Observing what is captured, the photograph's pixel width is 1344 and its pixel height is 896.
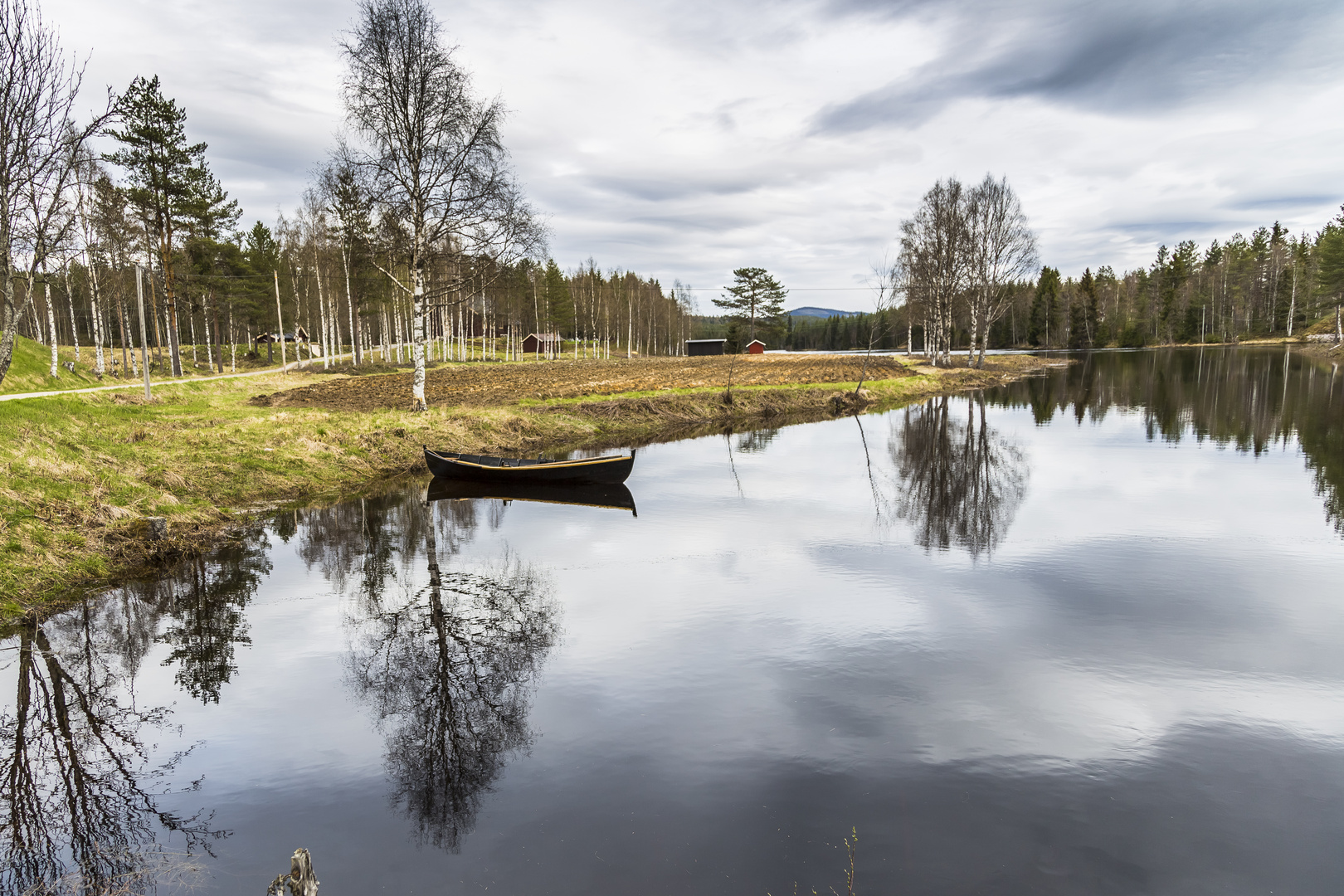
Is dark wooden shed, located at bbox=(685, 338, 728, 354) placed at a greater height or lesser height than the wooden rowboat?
greater

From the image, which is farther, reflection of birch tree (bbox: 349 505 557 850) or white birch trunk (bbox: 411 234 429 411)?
white birch trunk (bbox: 411 234 429 411)

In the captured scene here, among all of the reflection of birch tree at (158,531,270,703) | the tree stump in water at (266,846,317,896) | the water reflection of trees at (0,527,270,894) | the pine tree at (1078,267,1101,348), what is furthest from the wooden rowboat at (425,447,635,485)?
the pine tree at (1078,267,1101,348)

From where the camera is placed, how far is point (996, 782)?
22.8 feet

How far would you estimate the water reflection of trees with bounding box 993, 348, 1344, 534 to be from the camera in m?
25.1

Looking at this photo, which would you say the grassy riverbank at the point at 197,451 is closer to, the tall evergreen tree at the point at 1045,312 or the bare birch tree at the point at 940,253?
the bare birch tree at the point at 940,253

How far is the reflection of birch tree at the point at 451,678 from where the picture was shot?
23.0 ft

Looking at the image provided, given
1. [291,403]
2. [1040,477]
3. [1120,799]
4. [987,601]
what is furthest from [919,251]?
[1120,799]

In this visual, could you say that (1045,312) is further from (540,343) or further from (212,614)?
(212,614)

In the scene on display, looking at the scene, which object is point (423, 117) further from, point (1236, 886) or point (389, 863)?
point (1236, 886)

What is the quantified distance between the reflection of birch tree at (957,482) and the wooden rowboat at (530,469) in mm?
7769

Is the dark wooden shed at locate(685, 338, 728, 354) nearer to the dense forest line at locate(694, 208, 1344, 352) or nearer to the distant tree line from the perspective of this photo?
the dense forest line at locate(694, 208, 1344, 352)

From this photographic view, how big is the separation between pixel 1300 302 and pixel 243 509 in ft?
399

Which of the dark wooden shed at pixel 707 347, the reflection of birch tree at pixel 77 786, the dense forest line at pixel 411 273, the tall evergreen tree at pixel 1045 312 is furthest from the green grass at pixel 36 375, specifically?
the tall evergreen tree at pixel 1045 312

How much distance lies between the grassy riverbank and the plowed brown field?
154 cm
